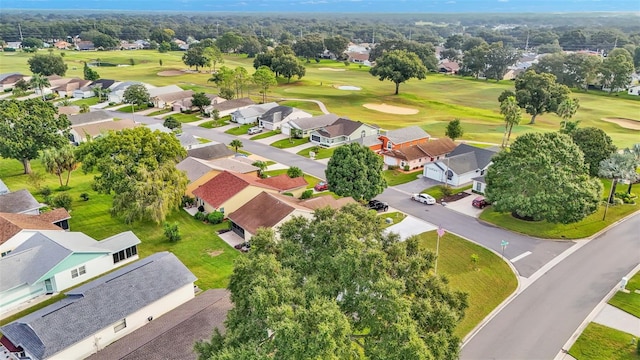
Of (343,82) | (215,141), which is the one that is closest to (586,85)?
(343,82)

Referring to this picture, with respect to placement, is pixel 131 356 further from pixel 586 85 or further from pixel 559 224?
pixel 586 85

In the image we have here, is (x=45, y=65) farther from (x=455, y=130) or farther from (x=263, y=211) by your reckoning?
(x=263, y=211)

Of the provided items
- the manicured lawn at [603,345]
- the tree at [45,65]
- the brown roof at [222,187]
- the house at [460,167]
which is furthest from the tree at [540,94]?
the tree at [45,65]

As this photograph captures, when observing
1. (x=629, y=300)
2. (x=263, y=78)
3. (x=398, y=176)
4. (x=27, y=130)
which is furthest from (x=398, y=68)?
(x=629, y=300)

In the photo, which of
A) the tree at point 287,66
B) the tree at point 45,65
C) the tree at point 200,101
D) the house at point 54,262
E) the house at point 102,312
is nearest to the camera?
the house at point 102,312

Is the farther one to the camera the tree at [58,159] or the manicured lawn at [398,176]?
the manicured lawn at [398,176]

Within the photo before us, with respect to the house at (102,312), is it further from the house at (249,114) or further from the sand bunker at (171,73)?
the sand bunker at (171,73)
